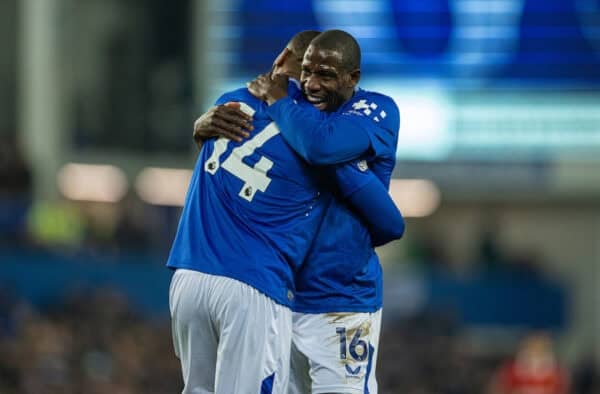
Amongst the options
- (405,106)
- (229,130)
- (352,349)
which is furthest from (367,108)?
(405,106)

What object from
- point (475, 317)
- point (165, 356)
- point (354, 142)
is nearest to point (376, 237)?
point (354, 142)

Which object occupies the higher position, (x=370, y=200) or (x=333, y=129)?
(x=333, y=129)

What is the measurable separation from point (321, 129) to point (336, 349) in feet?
2.73

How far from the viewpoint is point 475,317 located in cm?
2091

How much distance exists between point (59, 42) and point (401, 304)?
550 cm

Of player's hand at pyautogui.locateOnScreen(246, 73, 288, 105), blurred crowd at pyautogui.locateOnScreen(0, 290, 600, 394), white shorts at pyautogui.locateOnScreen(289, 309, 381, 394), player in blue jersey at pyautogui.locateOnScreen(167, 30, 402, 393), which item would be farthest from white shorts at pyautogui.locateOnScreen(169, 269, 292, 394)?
blurred crowd at pyautogui.locateOnScreen(0, 290, 600, 394)

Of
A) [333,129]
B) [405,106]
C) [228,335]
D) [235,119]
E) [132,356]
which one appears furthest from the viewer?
[405,106]

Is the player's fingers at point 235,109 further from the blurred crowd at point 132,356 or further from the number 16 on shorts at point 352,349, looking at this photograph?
the blurred crowd at point 132,356

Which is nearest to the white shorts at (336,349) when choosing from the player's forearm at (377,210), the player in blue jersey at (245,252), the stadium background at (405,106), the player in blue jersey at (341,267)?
the player in blue jersey at (341,267)

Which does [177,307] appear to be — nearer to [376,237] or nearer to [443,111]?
[376,237]

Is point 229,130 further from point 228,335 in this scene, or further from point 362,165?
point 228,335

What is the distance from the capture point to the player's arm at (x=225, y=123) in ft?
19.1

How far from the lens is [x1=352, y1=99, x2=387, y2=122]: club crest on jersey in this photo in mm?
5922

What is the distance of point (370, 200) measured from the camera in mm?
5930
